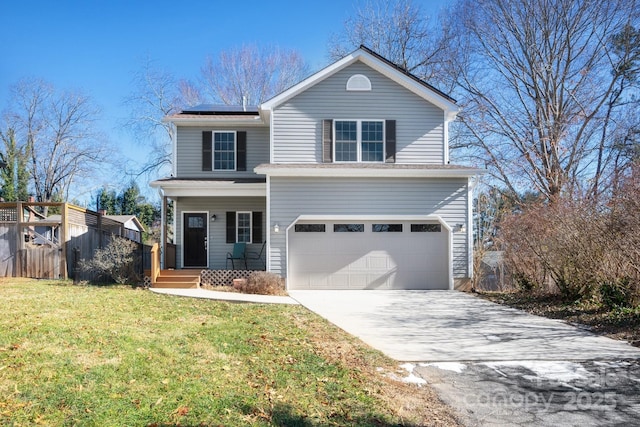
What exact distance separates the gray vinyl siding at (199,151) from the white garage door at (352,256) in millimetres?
3671

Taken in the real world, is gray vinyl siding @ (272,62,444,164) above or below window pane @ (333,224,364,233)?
above

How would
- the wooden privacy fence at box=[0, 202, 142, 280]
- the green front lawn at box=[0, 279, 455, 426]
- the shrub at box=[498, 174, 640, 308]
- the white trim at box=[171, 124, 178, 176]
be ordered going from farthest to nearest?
the white trim at box=[171, 124, 178, 176] → the wooden privacy fence at box=[0, 202, 142, 280] → the shrub at box=[498, 174, 640, 308] → the green front lawn at box=[0, 279, 455, 426]

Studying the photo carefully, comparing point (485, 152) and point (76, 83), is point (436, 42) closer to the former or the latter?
point (485, 152)

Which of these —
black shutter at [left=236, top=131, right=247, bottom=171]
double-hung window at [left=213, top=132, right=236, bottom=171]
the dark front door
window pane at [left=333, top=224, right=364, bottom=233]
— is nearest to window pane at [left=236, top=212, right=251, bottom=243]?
the dark front door

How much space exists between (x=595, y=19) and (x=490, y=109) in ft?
17.4

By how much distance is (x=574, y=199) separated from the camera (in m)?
10.3

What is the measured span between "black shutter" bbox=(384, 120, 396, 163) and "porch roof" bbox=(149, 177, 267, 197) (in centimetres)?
411

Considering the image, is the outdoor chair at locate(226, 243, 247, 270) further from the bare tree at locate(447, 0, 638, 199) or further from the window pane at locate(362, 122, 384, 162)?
the bare tree at locate(447, 0, 638, 199)

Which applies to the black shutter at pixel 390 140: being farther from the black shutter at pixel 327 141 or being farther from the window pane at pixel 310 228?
the window pane at pixel 310 228

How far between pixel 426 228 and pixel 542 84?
36.8 feet

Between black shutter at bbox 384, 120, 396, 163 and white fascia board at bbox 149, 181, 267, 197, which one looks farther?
black shutter at bbox 384, 120, 396, 163

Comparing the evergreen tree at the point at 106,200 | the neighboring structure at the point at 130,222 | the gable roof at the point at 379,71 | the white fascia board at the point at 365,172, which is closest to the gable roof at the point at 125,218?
the neighboring structure at the point at 130,222

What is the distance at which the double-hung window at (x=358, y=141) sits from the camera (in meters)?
14.8

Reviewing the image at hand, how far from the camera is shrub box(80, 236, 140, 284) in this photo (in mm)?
13383
